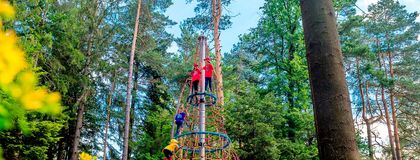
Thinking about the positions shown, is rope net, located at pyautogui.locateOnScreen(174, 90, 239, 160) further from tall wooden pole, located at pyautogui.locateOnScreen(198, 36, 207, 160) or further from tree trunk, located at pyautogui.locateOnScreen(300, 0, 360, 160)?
tree trunk, located at pyautogui.locateOnScreen(300, 0, 360, 160)

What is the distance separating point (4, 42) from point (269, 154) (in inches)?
356

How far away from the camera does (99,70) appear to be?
48.0ft

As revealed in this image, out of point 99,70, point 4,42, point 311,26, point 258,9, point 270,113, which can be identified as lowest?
point 4,42

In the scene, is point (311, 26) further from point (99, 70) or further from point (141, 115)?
point (141, 115)

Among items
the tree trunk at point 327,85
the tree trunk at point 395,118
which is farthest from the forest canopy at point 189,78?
the tree trunk at point 327,85

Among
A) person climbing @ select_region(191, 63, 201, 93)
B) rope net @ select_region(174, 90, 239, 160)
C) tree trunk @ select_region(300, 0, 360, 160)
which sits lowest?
tree trunk @ select_region(300, 0, 360, 160)

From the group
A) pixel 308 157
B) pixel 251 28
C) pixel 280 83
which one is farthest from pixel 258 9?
pixel 308 157

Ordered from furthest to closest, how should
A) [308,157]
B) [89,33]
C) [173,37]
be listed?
1. [173,37]
2. [89,33]
3. [308,157]

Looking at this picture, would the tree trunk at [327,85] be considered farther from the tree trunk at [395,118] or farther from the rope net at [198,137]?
the tree trunk at [395,118]

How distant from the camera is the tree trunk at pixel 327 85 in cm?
130

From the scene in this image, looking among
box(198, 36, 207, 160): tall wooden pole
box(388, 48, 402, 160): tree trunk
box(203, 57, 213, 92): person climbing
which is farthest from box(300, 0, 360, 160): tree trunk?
box(388, 48, 402, 160): tree trunk

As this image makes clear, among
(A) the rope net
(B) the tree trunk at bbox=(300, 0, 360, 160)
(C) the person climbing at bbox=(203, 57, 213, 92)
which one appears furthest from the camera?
(C) the person climbing at bbox=(203, 57, 213, 92)

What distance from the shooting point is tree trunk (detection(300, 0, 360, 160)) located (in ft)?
4.26

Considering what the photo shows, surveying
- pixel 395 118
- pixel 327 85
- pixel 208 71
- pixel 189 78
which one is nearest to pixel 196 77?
pixel 208 71
